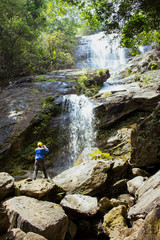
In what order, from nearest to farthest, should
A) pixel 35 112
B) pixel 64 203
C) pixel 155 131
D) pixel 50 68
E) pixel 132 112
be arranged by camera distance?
pixel 64 203 → pixel 155 131 → pixel 132 112 → pixel 35 112 → pixel 50 68

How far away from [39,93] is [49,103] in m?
1.87

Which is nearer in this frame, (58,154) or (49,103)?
(58,154)

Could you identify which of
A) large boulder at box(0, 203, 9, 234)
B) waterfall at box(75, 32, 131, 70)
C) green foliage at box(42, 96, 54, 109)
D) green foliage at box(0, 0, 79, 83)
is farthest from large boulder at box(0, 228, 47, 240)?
waterfall at box(75, 32, 131, 70)

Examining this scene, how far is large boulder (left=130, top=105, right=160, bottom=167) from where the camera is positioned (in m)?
5.73

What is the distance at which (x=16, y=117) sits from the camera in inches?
400

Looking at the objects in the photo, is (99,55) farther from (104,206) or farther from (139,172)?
(104,206)

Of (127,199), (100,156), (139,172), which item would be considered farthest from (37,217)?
(100,156)

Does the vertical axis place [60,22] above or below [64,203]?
above

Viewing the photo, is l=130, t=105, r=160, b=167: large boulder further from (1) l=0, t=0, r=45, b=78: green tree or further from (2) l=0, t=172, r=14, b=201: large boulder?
(1) l=0, t=0, r=45, b=78: green tree

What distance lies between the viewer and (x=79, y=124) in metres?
10.8

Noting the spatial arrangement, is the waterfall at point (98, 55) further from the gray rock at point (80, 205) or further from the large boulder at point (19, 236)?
the large boulder at point (19, 236)

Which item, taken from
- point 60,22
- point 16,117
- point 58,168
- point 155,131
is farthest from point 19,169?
point 60,22

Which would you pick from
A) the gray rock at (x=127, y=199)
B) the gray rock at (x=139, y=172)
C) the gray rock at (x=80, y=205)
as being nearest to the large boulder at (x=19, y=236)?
the gray rock at (x=80, y=205)

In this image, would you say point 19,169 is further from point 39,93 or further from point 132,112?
point 132,112
